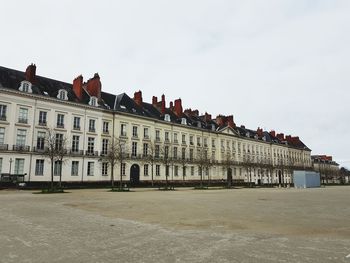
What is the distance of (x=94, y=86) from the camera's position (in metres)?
44.1

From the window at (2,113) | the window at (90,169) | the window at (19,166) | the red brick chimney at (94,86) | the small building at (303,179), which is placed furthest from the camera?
the small building at (303,179)

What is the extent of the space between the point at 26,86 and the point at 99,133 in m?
11.3

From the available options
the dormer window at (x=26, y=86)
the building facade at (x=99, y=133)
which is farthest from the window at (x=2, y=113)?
the dormer window at (x=26, y=86)

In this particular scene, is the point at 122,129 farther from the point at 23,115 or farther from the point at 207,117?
the point at 207,117

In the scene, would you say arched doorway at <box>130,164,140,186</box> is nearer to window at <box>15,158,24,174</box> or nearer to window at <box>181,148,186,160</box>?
window at <box>181,148,186,160</box>

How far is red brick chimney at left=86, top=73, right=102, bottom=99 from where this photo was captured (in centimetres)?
4397

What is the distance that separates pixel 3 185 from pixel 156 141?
2422 cm

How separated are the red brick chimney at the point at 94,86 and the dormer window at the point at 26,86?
9.34m

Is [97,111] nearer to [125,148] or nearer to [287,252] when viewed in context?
[125,148]

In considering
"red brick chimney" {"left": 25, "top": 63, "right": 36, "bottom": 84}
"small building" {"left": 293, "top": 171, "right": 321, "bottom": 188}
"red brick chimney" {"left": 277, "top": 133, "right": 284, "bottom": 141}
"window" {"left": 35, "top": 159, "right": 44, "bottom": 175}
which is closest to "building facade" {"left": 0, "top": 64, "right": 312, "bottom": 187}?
"window" {"left": 35, "top": 159, "right": 44, "bottom": 175}

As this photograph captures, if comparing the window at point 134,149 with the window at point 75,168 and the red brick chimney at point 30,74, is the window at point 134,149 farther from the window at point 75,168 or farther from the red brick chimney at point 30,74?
the red brick chimney at point 30,74

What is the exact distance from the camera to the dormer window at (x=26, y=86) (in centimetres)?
3609

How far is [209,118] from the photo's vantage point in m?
67.0

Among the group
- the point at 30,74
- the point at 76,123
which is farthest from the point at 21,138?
the point at 30,74
